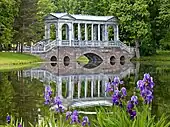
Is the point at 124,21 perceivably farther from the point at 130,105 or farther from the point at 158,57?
the point at 130,105

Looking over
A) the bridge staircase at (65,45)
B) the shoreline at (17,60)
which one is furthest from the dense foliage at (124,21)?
the shoreline at (17,60)

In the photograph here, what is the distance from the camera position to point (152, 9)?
181 feet

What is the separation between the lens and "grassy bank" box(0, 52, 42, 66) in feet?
133

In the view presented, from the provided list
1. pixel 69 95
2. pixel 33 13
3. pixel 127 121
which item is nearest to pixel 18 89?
pixel 69 95

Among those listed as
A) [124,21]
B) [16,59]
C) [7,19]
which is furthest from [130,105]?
[124,21]

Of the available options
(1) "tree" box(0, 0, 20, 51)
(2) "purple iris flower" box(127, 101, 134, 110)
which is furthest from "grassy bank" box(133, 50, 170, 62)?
(2) "purple iris flower" box(127, 101, 134, 110)

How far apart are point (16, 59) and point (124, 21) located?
15245 millimetres

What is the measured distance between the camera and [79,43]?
5088 centimetres

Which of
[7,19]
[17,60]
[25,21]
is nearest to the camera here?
[17,60]

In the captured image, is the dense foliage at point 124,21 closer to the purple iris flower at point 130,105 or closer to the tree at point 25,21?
the tree at point 25,21

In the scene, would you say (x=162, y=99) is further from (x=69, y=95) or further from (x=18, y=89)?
(x=18, y=89)

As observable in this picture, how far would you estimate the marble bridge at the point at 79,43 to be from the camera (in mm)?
49156

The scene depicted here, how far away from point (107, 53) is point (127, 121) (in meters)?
47.5

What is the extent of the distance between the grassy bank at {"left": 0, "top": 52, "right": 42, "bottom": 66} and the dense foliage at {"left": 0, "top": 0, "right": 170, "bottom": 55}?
1.44 metres
